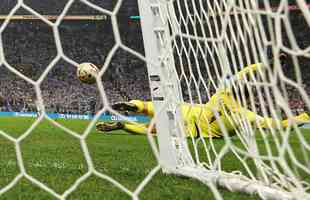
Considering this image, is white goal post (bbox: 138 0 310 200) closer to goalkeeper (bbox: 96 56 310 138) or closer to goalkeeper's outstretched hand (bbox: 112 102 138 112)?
goalkeeper (bbox: 96 56 310 138)

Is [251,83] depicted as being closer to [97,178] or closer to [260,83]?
[260,83]

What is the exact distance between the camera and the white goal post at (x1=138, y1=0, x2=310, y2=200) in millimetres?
1282

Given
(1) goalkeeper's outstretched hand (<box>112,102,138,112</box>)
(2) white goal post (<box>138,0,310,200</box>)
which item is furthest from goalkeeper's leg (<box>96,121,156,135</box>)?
(2) white goal post (<box>138,0,310,200</box>)

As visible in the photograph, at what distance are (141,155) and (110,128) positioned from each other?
2.56 m

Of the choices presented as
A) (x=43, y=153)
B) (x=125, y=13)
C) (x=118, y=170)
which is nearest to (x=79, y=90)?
(x=125, y=13)

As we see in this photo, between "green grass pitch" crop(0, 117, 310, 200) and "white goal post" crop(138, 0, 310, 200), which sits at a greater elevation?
"white goal post" crop(138, 0, 310, 200)

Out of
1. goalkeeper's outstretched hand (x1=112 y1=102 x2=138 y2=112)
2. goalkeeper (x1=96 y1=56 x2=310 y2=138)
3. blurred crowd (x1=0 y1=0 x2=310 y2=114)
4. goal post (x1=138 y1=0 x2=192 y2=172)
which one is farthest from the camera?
blurred crowd (x1=0 y1=0 x2=310 y2=114)

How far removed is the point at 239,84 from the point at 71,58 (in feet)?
47.6

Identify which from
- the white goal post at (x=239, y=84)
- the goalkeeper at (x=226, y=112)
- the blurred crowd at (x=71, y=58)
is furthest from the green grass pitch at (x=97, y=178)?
the blurred crowd at (x=71, y=58)

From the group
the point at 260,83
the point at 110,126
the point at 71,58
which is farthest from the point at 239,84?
the point at 71,58

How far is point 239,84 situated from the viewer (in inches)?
70.6

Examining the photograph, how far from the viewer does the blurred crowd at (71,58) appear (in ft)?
52.4

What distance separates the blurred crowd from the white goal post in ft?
43.1

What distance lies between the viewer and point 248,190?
5.89ft
